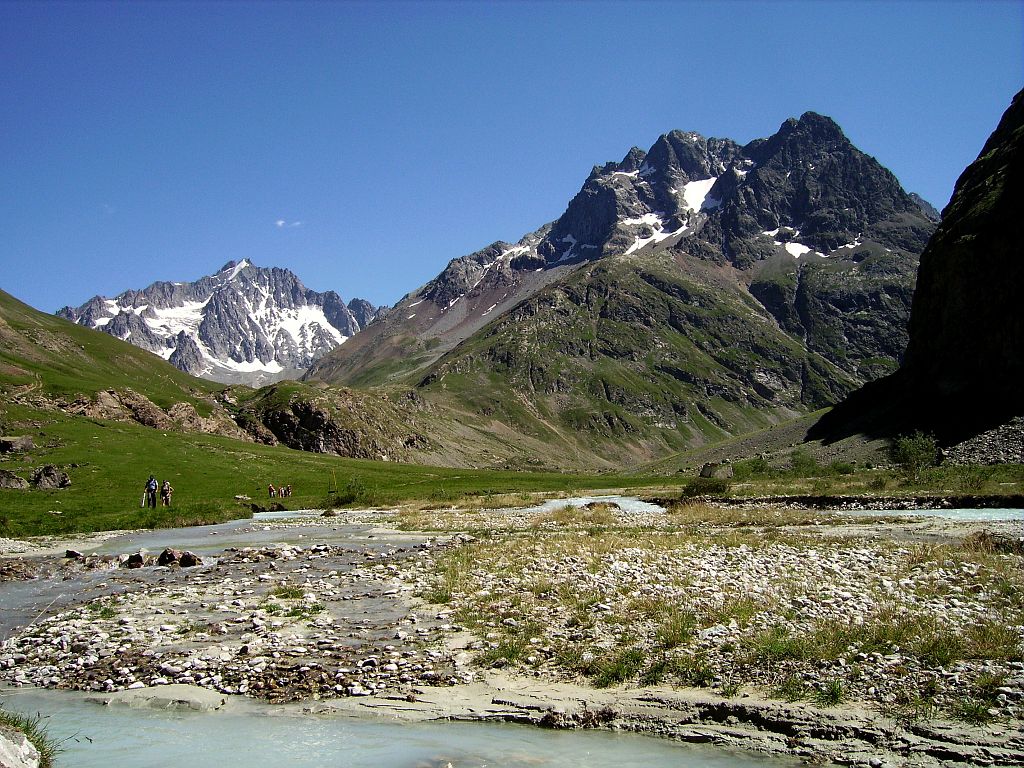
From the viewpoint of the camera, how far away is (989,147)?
162m

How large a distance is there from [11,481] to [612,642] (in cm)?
6524

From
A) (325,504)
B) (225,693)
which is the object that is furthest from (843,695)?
(325,504)

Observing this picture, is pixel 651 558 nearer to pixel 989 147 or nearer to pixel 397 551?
pixel 397 551

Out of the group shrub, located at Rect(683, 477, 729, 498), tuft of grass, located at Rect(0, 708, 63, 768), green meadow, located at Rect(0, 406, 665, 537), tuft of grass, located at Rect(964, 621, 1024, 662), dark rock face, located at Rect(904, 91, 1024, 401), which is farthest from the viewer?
dark rock face, located at Rect(904, 91, 1024, 401)

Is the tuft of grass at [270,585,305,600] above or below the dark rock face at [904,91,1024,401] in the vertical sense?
below

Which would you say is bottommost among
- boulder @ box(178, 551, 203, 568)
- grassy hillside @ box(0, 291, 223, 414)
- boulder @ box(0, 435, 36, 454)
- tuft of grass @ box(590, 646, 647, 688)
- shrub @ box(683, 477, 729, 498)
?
shrub @ box(683, 477, 729, 498)

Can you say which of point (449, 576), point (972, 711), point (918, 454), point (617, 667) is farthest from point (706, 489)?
point (972, 711)

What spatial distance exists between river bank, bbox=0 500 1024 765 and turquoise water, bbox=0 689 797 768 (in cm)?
55

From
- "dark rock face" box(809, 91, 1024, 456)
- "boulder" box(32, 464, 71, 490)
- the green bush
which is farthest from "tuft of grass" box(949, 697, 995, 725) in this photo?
"dark rock face" box(809, 91, 1024, 456)

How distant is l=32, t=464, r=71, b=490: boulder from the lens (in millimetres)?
63344

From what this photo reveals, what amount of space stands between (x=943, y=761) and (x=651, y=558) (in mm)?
17588

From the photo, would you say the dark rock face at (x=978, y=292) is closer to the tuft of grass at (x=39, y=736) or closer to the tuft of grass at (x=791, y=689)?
the tuft of grass at (x=791, y=689)

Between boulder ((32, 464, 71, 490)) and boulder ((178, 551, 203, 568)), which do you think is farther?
boulder ((32, 464, 71, 490))

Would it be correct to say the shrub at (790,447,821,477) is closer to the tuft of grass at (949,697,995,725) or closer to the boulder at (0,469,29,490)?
the tuft of grass at (949,697,995,725)
